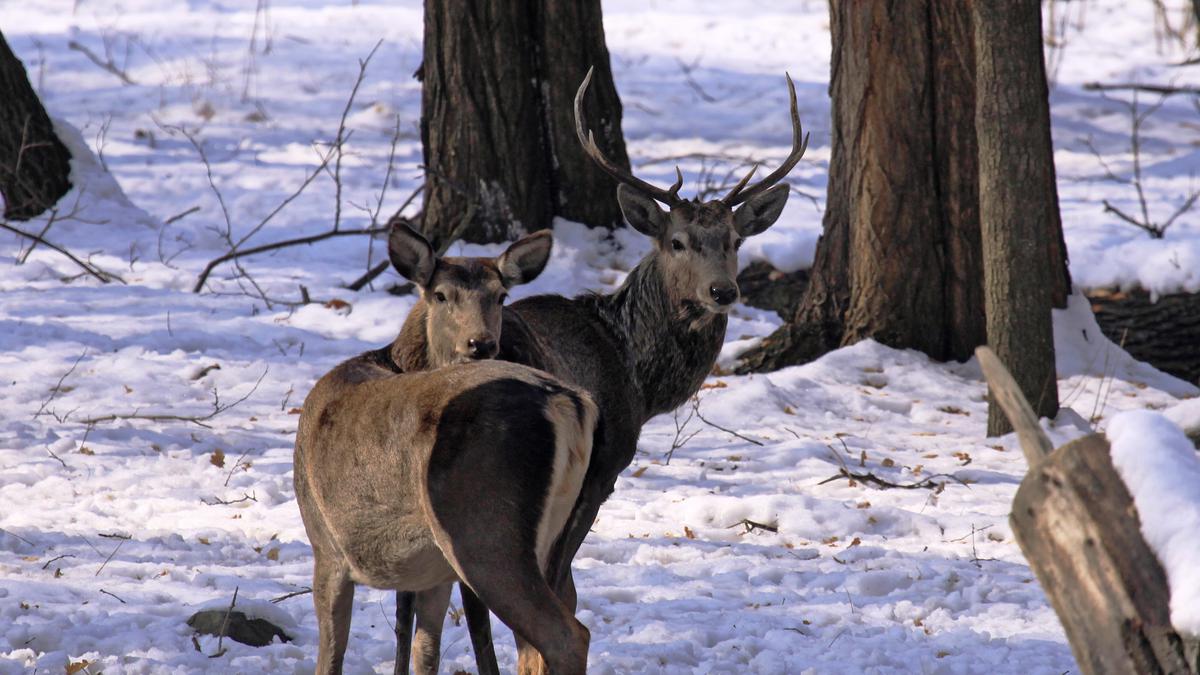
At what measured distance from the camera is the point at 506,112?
10.7 meters

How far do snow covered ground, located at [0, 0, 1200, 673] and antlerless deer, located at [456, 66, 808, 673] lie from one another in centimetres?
84

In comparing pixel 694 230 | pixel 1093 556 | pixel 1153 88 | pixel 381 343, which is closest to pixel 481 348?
pixel 694 230

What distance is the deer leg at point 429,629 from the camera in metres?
4.99

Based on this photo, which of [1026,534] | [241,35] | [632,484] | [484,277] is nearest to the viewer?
[1026,534]

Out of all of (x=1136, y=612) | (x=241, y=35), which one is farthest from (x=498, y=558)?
(x=241, y=35)

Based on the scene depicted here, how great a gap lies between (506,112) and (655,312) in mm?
4635

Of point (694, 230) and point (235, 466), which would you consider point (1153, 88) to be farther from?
point (235, 466)

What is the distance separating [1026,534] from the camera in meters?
2.96

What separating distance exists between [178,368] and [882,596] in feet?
17.4

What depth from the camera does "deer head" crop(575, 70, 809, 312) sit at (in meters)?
6.43

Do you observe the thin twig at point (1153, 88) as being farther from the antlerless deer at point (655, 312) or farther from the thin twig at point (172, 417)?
the thin twig at point (172, 417)

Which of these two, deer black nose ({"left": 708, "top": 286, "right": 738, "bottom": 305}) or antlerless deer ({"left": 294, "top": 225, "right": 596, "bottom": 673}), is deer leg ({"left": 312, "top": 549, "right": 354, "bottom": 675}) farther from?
deer black nose ({"left": 708, "top": 286, "right": 738, "bottom": 305})

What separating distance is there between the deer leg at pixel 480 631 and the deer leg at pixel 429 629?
0.67 feet

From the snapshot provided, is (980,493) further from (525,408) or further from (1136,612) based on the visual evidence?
(1136,612)
